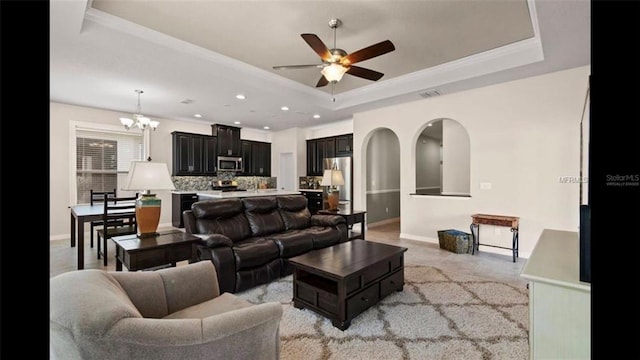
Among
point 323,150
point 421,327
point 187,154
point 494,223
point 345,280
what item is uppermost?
point 323,150

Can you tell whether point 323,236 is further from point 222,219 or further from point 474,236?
point 474,236

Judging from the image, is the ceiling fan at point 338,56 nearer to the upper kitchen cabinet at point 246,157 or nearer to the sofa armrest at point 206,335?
the sofa armrest at point 206,335

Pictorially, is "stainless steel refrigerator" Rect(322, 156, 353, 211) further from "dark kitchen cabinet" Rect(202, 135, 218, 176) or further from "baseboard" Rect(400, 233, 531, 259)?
"dark kitchen cabinet" Rect(202, 135, 218, 176)

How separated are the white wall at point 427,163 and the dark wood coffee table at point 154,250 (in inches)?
249

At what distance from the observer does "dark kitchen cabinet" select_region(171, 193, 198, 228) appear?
21.2 feet

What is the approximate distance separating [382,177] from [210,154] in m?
4.29

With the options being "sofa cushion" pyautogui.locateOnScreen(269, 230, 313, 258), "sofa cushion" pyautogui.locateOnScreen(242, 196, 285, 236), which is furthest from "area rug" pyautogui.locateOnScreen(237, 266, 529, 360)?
"sofa cushion" pyautogui.locateOnScreen(242, 196, 285, 236)

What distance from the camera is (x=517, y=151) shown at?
165 inches

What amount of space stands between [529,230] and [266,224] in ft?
12.0

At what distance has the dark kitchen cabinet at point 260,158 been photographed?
8227 mm

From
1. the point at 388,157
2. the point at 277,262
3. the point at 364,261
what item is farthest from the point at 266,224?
the point at 388,157

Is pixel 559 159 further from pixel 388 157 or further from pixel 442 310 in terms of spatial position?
pixel 388 157

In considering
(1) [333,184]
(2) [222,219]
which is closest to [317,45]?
(2) [222,219]

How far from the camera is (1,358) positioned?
312mm
